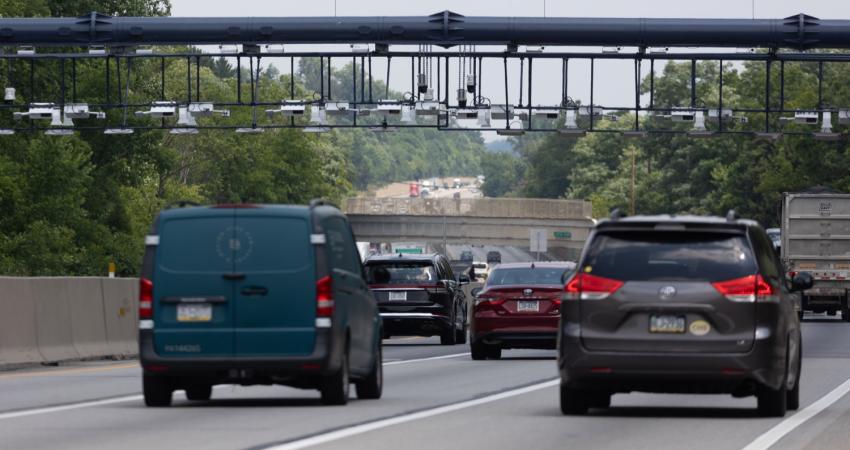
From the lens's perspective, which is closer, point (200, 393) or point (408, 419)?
point (408, 419)

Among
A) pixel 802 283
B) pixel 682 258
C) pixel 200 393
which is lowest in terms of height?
pixel 200 393

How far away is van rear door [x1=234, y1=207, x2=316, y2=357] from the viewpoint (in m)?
18.1

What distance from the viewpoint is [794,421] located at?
17.3m

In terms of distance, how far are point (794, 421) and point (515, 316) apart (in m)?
13.9

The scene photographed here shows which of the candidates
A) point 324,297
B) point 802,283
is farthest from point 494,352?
point 324,297

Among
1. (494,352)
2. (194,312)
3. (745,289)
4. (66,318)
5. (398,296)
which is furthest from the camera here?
(398,296)

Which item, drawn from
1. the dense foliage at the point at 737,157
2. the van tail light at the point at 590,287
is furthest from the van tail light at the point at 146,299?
the dense foliage at the point at 737,157

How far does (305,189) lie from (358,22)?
83.6m

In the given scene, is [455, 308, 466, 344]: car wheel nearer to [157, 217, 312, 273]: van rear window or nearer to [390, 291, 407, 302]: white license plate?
[390, 291, 407, 302]: white license plate

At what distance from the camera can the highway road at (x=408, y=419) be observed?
15.0 m

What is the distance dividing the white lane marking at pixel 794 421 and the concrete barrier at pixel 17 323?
1123cm

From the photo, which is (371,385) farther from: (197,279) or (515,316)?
(515,316)

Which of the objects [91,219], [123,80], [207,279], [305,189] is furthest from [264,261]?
[305,189]

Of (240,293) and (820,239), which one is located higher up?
(240,293)
